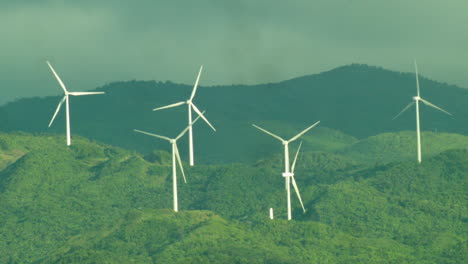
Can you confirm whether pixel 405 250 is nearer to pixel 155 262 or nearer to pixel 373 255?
pixel 373 255

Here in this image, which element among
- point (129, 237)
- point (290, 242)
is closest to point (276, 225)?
point (290, 242)

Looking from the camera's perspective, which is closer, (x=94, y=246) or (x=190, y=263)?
(x=190, y=263)

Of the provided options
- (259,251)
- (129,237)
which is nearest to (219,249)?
(259,251)

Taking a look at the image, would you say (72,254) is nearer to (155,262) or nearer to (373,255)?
(155,262)

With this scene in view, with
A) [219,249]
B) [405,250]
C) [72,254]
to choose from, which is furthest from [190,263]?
[405,250]

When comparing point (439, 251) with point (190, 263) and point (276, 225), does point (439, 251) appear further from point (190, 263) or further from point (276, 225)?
point (190, 263)

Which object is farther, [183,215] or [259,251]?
[183,215]
